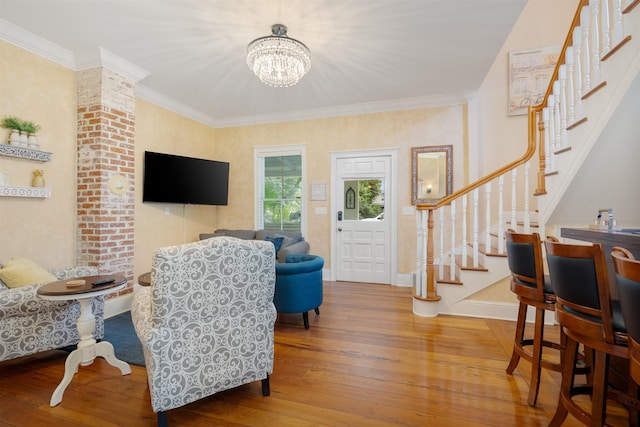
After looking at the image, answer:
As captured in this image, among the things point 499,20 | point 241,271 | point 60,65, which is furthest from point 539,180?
point 60,65

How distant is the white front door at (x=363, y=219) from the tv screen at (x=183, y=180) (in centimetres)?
203

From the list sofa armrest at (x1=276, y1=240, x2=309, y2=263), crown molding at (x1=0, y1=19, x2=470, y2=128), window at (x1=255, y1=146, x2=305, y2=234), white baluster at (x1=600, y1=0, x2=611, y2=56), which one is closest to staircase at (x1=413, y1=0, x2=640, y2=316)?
white baluster at (x1=600, y1=0, x2=611, y2=56)

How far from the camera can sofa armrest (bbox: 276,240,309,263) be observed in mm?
4219

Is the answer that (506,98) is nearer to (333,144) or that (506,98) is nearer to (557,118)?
(557,118)

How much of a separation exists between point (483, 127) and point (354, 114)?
1990mm

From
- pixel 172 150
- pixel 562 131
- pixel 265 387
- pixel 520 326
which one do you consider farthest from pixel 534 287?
pixel 172 150

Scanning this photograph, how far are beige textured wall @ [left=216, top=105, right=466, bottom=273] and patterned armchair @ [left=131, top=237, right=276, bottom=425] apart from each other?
3.23 metres

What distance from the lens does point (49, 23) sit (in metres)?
2.79

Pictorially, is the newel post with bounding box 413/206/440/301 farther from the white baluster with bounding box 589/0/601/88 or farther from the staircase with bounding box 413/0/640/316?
the white baluster with bounding box 589/0/601/88

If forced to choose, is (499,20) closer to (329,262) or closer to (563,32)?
(563,32)

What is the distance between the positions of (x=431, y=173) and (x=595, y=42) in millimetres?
2442

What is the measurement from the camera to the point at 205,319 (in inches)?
65.6

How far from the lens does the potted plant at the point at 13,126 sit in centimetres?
283

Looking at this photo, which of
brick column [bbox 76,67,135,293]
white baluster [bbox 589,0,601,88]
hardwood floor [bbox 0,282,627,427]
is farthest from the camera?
brick column [bbox 76,67,135,293]
